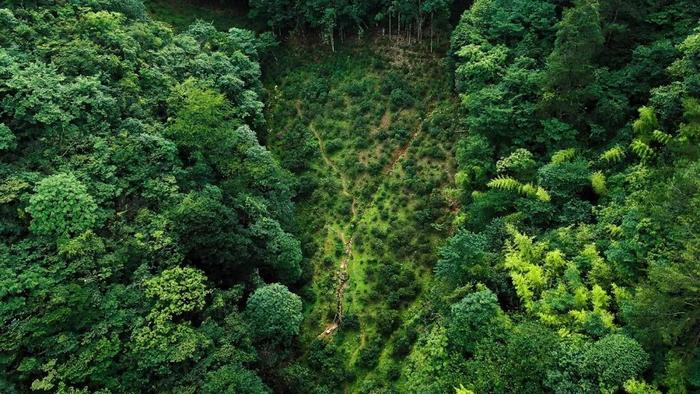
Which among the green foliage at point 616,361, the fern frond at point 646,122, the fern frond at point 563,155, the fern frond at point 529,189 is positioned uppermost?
the fern frond at point 646,122

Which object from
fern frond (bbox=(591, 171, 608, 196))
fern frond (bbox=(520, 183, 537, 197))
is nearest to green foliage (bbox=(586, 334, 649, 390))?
fern frond (bbox=(591, 171, 608, 196))

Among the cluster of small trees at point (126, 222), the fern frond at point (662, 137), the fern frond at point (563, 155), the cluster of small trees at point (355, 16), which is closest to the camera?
the cluster of small trees at point (126, 222)

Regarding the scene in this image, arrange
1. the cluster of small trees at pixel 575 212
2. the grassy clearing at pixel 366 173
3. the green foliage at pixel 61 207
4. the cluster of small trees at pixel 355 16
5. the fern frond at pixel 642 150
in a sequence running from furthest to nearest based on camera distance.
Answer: the cluster of small trees at pixel 355 16 → the grassy clearing at pixel 366 173 → the green foliage at pixel 61 207 → the fern frond at pixel 642 150 → the cluster of small trees at pixel 575 212

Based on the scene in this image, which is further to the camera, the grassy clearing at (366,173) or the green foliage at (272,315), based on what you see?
the grassy clearing at (366,173)

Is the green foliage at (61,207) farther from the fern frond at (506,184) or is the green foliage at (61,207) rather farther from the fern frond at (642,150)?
the fern frond at (642,150)

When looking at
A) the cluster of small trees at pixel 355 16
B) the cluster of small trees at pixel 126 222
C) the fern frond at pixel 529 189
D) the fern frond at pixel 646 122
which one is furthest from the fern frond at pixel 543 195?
the cluster of small trees at pixel 355 16

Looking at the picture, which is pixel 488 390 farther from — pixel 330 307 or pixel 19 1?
pixel 19 1

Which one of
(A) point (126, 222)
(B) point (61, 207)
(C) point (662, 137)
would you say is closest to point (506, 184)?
(C) point (662, 137)

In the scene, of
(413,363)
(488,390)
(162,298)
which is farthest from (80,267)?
(488,390)
